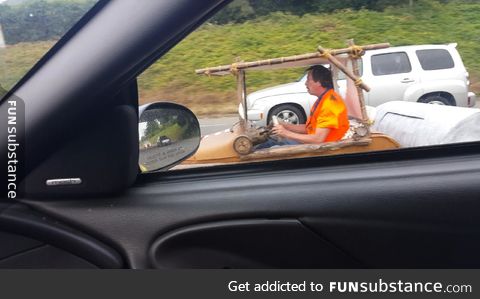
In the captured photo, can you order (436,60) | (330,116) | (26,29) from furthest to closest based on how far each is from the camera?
(330,116) < (436,60) < (26,29)

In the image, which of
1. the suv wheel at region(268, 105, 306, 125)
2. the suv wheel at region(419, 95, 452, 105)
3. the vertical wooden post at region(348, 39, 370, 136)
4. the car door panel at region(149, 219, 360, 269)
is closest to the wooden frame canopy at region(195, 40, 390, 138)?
Result: the vertical wooden post at region(348, 39, 370, 136)

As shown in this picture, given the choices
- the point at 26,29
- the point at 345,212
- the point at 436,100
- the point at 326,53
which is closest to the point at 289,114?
the point at 326,53

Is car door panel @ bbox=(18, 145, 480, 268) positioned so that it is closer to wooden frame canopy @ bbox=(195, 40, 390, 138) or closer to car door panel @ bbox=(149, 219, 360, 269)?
car door panel @ bbox=(149, 219, 360, 269)

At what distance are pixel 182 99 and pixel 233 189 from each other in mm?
421

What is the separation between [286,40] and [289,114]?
0.30 metres

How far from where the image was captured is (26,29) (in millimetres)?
1957

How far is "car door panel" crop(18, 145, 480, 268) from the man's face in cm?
39

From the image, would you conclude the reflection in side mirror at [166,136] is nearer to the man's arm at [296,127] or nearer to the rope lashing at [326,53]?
the man's arm at [296,127]

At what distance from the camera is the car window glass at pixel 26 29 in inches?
74.2

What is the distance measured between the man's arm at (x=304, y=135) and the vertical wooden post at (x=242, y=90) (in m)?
0.14

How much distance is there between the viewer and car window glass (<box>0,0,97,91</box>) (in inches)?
74.2

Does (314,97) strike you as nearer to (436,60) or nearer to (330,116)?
(330,116)

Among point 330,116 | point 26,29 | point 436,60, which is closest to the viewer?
point 26,29

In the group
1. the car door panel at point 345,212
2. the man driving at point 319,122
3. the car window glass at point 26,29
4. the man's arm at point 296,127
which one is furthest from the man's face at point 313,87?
the car window glass at point 26,29
